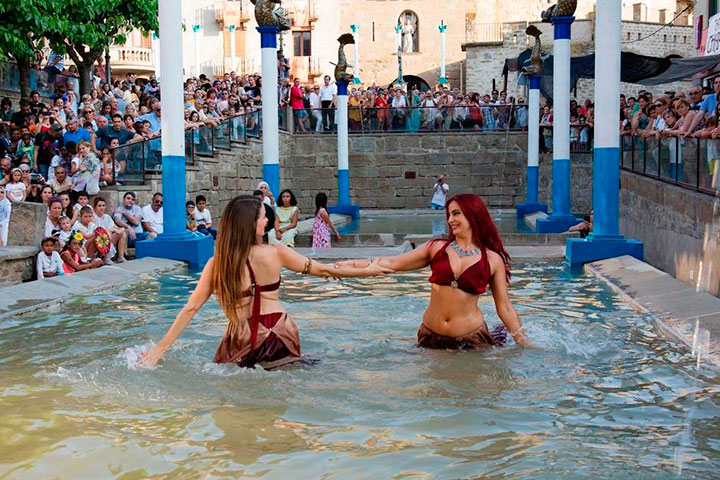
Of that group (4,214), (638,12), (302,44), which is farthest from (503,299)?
(638,12)

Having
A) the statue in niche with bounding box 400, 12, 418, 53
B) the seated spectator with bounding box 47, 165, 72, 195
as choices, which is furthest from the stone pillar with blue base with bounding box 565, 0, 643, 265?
the statue in niche with bounding box 400, 12, 418, 53

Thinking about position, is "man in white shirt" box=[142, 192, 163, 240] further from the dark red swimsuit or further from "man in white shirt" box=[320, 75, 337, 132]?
"man in white shirt" box=[320, 75, 337, 132]

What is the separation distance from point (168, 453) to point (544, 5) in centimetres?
5839

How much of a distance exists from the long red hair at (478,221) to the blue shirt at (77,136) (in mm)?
12156

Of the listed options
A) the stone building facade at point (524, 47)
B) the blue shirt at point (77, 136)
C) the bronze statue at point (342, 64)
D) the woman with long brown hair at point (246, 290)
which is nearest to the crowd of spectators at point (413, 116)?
the bronze statue at point (342, 64)

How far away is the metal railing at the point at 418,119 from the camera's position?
3027cm

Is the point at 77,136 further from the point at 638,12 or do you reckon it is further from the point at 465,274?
the point at 638,12

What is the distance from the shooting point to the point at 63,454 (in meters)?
4.80

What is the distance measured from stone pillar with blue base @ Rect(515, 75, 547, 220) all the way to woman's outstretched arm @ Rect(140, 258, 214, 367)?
2018 centimetres

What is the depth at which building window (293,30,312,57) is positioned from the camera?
59.5 m

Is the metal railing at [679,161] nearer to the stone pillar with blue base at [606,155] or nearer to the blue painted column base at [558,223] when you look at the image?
the stone pillar with blue base at [606,155]

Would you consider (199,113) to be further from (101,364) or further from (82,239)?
(101,364)

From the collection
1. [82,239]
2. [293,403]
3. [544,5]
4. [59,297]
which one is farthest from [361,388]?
[544,5]

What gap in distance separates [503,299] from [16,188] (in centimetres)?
962
